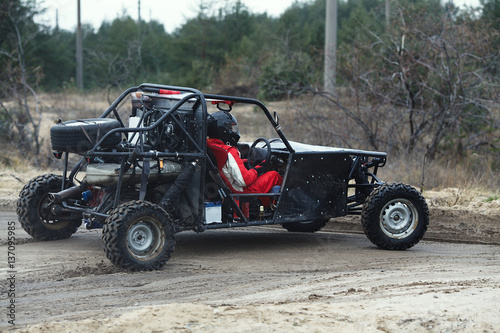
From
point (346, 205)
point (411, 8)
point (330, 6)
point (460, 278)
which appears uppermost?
point (330, 6)

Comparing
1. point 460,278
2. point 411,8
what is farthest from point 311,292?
point 411,8

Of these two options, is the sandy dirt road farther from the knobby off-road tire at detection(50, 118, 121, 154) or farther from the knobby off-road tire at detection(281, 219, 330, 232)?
the knobby off-road tire at detection(50, 118, 121, 154)

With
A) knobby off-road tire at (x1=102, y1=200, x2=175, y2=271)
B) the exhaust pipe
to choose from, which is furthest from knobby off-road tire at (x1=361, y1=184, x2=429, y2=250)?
the exhaust pipe

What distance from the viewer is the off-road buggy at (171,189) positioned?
22.1 feet

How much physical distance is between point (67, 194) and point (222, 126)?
6.11 feet

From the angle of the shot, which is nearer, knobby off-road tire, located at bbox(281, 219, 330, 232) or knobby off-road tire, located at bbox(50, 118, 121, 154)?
knobby off-road tire, located at bbox(50, 118, 121, 154)

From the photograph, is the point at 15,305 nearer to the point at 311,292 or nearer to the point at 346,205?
the point at 311,292

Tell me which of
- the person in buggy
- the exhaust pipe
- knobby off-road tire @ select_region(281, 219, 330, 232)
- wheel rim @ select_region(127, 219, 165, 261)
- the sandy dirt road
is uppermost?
the person in buggy

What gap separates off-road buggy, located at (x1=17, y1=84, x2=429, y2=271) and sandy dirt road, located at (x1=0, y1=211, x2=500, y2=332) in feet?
1.06

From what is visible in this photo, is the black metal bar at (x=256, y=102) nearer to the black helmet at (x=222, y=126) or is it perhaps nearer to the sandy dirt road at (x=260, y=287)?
the black helmet at (x=222, y=126)

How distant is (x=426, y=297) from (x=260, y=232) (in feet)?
13.4

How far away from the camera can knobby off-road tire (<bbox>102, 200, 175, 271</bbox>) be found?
645cm

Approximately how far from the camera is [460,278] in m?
6.57

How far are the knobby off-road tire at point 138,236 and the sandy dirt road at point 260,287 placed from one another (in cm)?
14
